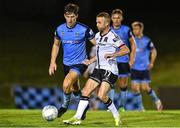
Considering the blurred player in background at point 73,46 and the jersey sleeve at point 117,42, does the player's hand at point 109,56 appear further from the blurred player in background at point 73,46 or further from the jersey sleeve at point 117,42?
the blurred player in background at point 73,46

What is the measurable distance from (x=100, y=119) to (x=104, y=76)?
1913 millimetres

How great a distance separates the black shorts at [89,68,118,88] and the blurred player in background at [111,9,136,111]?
3432 millimetres

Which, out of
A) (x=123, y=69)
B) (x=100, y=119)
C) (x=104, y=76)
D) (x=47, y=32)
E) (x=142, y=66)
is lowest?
(x=47, y=32)

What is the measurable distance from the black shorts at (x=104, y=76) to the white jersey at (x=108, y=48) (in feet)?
0.24

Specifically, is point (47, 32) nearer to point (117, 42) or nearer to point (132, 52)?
point (132, 52)

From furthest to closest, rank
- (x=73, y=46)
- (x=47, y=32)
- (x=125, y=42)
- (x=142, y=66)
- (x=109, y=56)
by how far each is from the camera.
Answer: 1. (x=47, y=32)
2. (x=142, y=66)
3. (x=125, y=42)
4. (x=73, y=46)
5. (x=109, y=56)

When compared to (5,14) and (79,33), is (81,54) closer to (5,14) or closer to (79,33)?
(79,33)

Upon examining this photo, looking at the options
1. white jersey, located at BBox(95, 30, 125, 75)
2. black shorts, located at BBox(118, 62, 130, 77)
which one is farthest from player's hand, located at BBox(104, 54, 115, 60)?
black shorts, located at BBox(118, 62, 130, 77)

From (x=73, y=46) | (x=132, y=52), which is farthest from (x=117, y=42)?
(x=132, y=52)

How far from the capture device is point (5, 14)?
115 ft

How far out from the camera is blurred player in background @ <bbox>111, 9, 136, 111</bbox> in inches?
700

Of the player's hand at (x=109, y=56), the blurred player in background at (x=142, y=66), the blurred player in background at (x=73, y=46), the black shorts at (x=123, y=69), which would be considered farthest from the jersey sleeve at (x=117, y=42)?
the blurred player in background at (x=142, y=66)

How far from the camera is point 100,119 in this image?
52.1 ft

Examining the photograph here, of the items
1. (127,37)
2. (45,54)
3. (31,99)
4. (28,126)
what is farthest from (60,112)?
(45,54)
